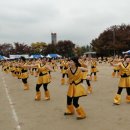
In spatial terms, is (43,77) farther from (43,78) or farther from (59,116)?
(59,116)

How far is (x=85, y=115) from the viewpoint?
36.0ft

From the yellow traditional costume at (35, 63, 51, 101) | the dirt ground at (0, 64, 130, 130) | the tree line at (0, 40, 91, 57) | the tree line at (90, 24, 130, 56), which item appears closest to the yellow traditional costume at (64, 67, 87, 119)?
the dirt ground at (0, 64, 130, 130)

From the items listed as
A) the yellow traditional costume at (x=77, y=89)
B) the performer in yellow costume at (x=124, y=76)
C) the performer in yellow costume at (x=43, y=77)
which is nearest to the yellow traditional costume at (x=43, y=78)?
the performer in yellow costume at (x=43, y=77)

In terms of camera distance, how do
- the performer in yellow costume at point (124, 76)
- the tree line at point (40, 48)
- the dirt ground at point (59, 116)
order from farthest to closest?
the tree line at point (40, 48) → the performer in yellow costume at point (124, 76) → the dirt ground at point (59, 116)

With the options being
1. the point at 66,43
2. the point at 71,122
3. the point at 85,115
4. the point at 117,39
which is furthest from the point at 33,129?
the point at 66,43

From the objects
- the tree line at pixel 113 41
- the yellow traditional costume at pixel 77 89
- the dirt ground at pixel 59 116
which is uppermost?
the tree line at pixel 113 41

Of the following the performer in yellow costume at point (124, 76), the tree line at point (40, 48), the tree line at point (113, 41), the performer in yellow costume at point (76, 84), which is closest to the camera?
the performer in yellow costume at point (76, 84)

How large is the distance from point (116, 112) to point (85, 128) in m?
2.28

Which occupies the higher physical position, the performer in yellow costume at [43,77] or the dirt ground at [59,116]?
the performer in yellow costume at [43,77]

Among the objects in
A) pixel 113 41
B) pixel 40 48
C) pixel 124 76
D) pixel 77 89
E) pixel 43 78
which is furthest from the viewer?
pixel 40 48

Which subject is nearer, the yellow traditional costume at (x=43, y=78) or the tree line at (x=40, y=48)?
the yellow traditional costume at (x=43, y=78)

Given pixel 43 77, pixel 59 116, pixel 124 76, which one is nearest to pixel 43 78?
pixel 43 77

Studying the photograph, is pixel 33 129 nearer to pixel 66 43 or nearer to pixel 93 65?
pixel 93 65

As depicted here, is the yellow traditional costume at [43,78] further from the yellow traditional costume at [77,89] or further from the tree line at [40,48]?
the tree line at [40,48]
